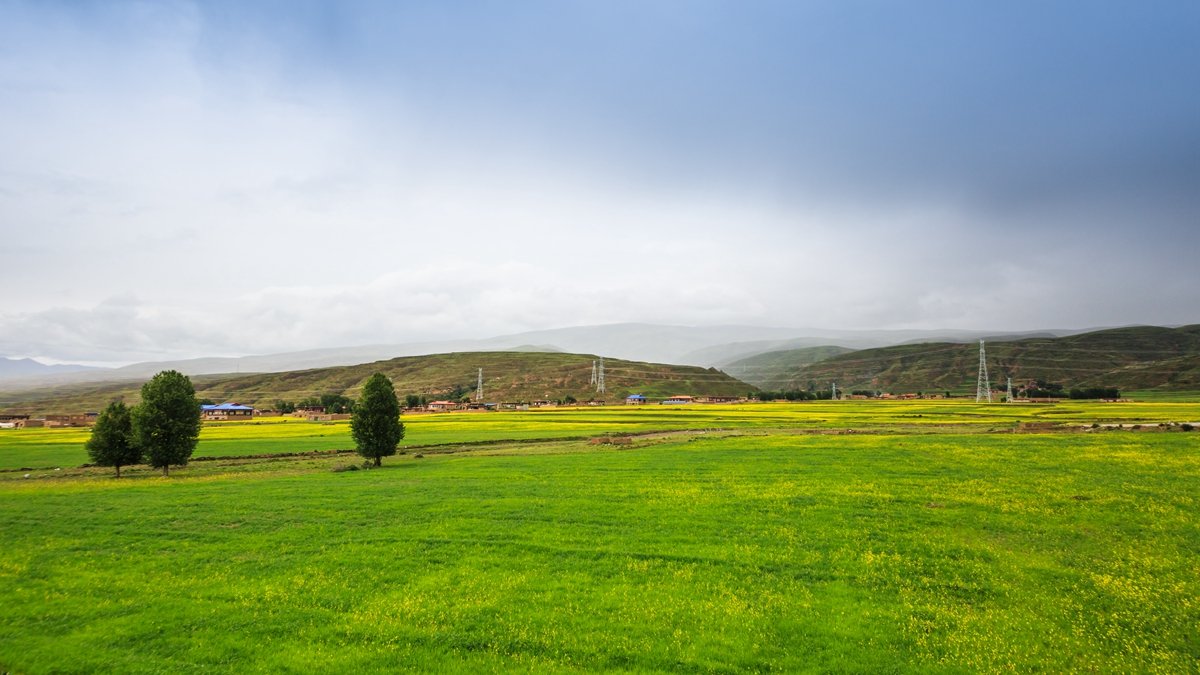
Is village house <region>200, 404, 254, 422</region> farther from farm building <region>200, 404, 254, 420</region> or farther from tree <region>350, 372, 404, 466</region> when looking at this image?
tree <region>350, 372, 404, 466</region>

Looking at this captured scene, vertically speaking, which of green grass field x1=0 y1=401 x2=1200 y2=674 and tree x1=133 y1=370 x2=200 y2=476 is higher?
tree x1=133 y1=370 x2=200 y2=476

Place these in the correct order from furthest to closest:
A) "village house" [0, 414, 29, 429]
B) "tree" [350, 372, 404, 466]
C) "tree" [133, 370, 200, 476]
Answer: "village house" [0, 414, 29, 429] < "tree" [350, 372, 404, 466] < "tree" [133, 370, 200, 476]

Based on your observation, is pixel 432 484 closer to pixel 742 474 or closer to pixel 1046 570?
pixel 742 474

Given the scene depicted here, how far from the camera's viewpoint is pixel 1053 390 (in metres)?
191

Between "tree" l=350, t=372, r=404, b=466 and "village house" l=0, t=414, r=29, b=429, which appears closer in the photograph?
"tree" l=350, t=372, r=404, b=466

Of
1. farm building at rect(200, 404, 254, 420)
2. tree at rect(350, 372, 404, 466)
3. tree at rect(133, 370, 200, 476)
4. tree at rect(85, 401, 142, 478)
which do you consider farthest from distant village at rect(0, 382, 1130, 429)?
tree at rect(350, 372, 404, 466)

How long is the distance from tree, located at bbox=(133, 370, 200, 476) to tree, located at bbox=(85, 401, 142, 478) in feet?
7.47

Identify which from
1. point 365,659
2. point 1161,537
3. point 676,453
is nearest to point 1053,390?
point 676,453

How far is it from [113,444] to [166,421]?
673cm

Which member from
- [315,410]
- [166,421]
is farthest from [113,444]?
[315,410]

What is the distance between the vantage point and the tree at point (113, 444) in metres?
50.6

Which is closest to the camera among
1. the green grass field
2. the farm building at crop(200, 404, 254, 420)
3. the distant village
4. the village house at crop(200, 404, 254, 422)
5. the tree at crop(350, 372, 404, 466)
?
the green grass field

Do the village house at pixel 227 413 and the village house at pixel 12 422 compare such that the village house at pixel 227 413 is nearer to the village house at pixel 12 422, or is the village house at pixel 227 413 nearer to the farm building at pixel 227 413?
the farm building at pixel 227 413

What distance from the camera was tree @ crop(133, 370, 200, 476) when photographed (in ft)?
161
